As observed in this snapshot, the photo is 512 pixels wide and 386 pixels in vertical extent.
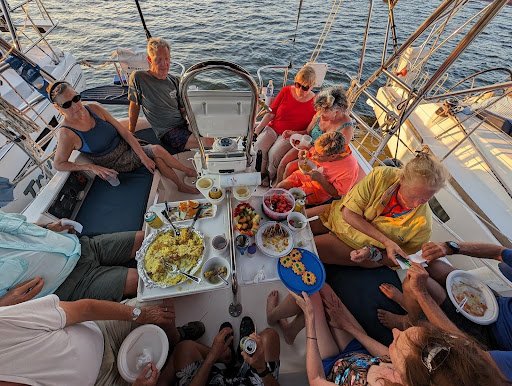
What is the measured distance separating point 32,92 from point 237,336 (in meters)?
5.73

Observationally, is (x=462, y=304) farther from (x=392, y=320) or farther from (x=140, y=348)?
(x=140, y=348)

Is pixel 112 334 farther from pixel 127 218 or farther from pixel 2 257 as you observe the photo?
pixel 127 218

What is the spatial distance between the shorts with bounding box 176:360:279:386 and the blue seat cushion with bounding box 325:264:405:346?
2.51ft

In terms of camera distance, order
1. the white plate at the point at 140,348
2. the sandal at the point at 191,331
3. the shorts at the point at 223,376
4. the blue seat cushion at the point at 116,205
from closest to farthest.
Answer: the white plate at the point at 140,348 → the shorts at the point at 223,376 → the sandal at the point at 191,331 → the blue seat cushion at the point at 116,205

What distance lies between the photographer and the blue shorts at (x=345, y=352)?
1.51 metres

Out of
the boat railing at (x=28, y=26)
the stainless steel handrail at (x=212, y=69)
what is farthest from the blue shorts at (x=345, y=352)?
the boat railing at (x=28, y=26)

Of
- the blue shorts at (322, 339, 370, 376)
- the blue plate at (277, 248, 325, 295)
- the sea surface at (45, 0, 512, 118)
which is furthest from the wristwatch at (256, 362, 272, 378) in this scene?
the sea surface at (45, 0, 512, 118)

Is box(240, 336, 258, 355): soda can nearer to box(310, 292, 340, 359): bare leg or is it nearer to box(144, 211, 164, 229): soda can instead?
box(310, 292, 340, 359): bare leg

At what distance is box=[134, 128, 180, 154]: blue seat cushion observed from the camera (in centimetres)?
327

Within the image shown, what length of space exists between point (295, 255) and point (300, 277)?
15cm

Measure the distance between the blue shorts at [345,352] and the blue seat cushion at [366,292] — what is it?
19 centimetres

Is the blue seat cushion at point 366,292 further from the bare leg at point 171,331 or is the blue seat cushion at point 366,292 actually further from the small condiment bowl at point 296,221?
the bare leg at point 171,331

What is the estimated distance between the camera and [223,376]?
149cm

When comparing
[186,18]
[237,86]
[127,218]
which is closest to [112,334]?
[127,218]
